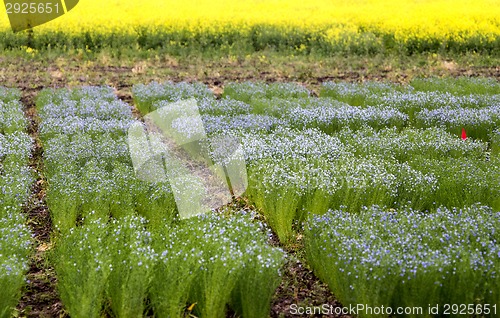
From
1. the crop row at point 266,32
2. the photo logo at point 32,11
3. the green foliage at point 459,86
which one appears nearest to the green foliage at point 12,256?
the green foliage at point 459,86

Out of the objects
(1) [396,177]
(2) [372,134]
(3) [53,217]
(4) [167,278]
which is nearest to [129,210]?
(3) [53,217]

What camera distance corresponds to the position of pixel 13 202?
6270 millimetres

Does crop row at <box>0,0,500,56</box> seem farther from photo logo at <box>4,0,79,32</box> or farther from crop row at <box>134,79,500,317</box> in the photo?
crop row at <box>134,79,500,317</box>

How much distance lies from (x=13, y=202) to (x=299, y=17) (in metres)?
17.1

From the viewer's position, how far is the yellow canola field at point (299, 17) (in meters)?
19.4

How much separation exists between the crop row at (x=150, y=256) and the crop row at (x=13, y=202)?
31cm

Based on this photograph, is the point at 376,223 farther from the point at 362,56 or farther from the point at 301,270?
the point at 362,56

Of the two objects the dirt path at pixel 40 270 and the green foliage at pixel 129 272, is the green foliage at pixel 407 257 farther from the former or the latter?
the dirt path at pixel 40 270

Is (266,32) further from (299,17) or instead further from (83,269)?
(83,269)

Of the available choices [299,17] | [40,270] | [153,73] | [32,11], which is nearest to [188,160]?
[40,270]

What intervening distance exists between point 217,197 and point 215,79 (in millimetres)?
8039

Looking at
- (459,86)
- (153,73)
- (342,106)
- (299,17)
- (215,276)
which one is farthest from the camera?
(299,17)

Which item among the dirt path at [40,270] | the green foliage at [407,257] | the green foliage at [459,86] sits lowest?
the green foliage at [459,86]

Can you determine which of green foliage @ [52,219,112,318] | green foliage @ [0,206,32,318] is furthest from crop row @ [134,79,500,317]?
green foliage @ [0,206,32,318]
